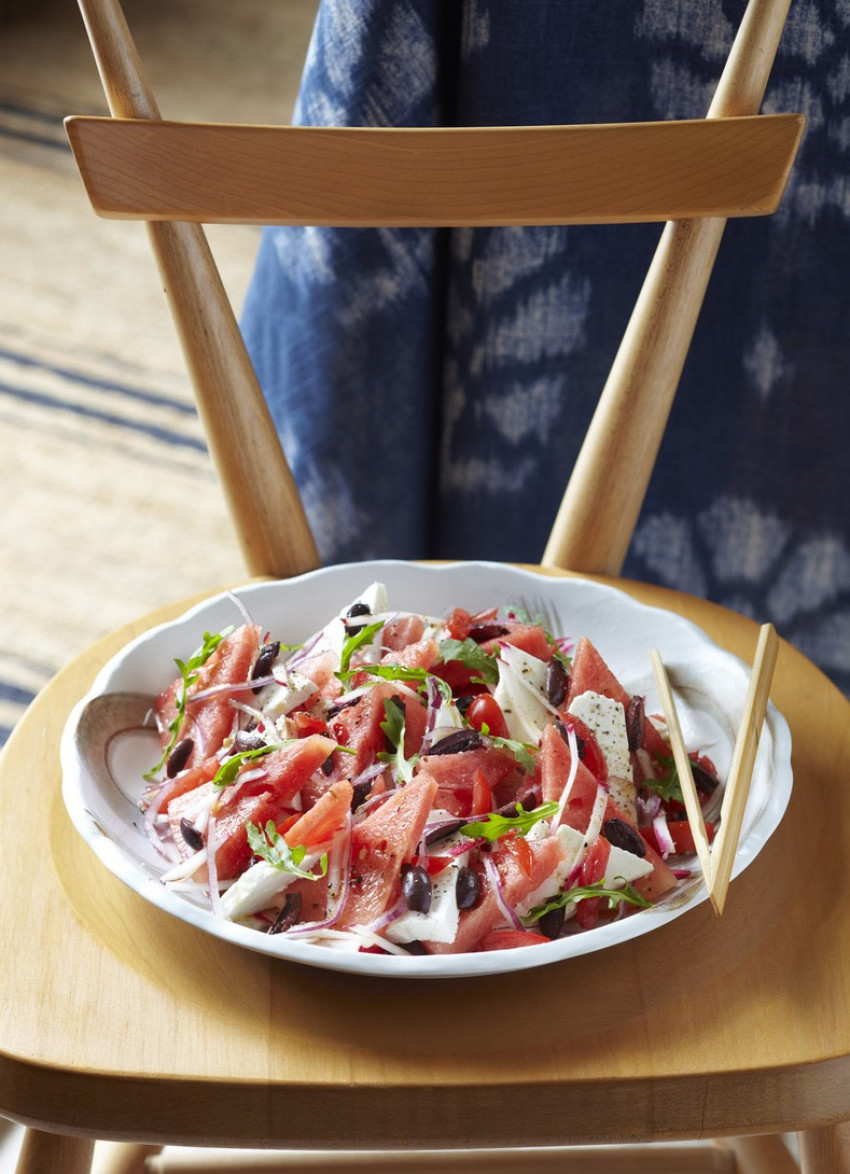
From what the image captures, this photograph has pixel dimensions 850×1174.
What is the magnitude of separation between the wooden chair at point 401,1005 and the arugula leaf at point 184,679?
0.23 ft

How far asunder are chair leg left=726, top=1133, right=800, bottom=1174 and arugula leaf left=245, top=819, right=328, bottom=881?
2.07 feet

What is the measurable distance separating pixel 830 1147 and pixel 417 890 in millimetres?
346

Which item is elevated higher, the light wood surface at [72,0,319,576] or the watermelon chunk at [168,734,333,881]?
the light wood surface at [72,0,319,576]

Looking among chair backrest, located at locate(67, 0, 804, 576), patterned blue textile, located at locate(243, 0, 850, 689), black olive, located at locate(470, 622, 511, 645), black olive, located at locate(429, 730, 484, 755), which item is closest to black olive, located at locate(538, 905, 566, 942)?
black olive, located at locate(429, 730, 484, 755)

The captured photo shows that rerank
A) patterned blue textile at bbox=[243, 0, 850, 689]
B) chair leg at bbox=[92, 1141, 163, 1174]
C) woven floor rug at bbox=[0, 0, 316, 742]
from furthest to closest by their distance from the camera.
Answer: woven floor rug at bbox=[0, 0, 316, 742] → patterned blue textile at bbox=[243, 0, 850, 689] → chair leg at bbox=[92, 1141, 163, 1174]

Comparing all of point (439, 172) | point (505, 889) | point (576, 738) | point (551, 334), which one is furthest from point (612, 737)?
point (551, 334)

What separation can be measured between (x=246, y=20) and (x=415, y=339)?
10.1 feet

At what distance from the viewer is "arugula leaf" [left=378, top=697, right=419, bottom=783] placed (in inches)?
27.5

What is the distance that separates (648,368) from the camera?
3.02 ft

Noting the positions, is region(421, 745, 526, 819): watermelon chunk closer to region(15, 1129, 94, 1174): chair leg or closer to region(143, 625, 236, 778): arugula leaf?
region(143, 625, 236, 778): arugula leaf

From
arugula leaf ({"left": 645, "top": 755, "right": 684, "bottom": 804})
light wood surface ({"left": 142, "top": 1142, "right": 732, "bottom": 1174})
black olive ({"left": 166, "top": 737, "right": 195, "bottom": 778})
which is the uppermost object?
arugula leaf ({"left": 645, "top": 755, "right": 684, "bottom": 804})

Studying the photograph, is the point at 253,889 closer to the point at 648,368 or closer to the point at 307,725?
the point at 307,725

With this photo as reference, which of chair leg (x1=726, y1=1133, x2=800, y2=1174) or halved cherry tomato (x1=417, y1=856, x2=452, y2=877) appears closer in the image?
halved cherry tomato (x1=417, y1=856, x2=452, y2=877)

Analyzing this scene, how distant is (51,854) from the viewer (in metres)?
0.72
